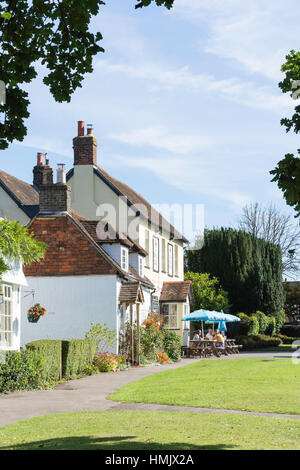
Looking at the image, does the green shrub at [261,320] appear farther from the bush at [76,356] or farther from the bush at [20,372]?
the bush at [20,372]

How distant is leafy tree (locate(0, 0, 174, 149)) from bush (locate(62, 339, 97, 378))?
1334 centimetres

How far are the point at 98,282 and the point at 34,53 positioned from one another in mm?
18650

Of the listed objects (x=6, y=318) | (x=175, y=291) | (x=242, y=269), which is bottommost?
(x=6, y=318)

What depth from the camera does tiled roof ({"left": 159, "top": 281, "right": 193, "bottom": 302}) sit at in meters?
36.7

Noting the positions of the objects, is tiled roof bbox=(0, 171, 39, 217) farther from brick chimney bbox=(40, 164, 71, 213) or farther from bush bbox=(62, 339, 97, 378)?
bush bbox=(62, 339, 97, 378)

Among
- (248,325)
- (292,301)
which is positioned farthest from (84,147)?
(292,301)

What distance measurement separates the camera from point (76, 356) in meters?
20.9

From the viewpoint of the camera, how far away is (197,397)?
14.6m

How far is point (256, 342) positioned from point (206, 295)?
14.9ft

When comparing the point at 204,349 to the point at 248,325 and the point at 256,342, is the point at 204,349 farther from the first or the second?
the point at 248,325
